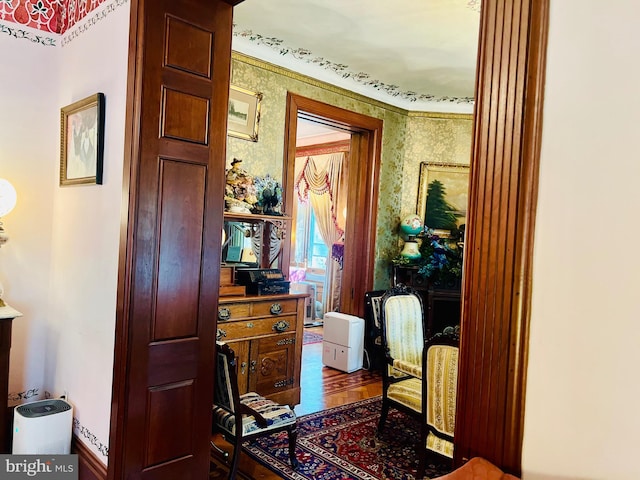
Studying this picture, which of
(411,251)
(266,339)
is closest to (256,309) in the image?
(266,339)

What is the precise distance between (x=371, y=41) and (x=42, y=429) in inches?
136

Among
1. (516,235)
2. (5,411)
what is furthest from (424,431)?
(5,411)

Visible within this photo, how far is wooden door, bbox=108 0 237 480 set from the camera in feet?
7.02

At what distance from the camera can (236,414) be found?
101 inches

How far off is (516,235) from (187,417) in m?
2.03

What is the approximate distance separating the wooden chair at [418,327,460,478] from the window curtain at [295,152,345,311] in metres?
4.59

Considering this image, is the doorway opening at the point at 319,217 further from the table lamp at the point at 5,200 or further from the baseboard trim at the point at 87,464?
the baseboard trim at the point at 87,464

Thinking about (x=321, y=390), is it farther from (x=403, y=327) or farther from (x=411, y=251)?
(x=411, y=251)

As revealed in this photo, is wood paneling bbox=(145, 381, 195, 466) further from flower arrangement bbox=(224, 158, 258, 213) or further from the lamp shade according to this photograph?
flower arrangement bbox=(224, 158, 258, 213)

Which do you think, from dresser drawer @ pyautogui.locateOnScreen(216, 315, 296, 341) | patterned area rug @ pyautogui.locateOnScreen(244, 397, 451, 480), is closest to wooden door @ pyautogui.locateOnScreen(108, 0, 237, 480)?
patterned area rug @ pyautogui.locateOnScreen(244, 397, 451, 480)

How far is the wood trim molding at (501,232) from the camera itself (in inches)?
36.4

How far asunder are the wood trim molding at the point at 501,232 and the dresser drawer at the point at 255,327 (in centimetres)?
250

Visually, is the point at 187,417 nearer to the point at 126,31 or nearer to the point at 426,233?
the point at 126,31

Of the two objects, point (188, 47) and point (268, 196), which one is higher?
point (188, 47)
